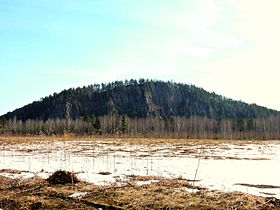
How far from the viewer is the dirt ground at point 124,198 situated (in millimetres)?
7273

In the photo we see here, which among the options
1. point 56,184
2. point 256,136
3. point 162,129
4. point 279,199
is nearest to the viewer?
point 279,199

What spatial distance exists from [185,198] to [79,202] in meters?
2.35

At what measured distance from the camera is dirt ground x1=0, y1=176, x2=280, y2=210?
23.9 ft

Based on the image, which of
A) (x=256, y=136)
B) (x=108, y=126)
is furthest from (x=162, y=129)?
A: (x=256, y=136)

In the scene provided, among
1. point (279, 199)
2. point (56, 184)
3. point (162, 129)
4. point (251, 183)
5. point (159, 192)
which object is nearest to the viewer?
point (279, 199)

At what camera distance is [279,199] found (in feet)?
25.4

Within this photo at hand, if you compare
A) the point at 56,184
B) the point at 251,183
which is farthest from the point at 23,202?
the point at 251,183

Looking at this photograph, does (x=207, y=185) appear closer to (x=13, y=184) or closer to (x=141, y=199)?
(x=141, y=199)

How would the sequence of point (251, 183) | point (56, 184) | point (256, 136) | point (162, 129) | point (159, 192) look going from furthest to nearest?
1. point (162, 129)
2. point (256, 136)
3. point (251, 183)
4. point (56, 184)
5. point (159, 192)

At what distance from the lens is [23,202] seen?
781 cm

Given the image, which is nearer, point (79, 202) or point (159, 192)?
point (79, 202)

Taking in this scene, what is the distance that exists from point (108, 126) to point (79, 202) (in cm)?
11247

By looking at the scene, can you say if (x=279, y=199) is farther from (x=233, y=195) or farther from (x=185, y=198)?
(x=185, y=198)

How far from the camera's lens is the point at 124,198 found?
7816mm
